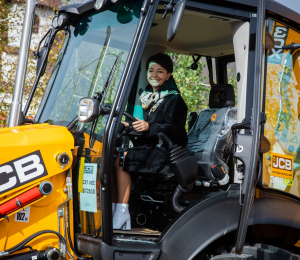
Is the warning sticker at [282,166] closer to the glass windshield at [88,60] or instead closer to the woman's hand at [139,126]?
the woman's hand at [139,126]

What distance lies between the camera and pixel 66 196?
2.38 meters

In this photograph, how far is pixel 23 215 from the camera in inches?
89.2

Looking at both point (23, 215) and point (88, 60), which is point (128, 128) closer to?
point (88, 60)

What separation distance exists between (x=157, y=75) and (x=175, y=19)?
114cm

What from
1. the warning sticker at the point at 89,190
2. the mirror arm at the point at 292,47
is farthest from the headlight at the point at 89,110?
the mirror arm at the point at 292,47

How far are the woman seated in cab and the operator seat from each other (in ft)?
0.77

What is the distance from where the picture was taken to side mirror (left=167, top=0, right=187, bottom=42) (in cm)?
210

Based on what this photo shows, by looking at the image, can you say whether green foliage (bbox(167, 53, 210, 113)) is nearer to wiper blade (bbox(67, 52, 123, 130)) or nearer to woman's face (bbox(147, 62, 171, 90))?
woman's face (bbox(147, 62, 171, 90))

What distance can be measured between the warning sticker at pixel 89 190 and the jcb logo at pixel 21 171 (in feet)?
0.86

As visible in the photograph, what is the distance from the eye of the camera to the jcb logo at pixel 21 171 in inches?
85.4

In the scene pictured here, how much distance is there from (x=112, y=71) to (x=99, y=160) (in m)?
0.61

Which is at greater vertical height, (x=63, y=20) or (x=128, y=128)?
(x=63, y=20)

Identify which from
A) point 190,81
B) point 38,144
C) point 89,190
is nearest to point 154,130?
point 89,190

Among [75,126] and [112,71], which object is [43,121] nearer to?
[75,126]
